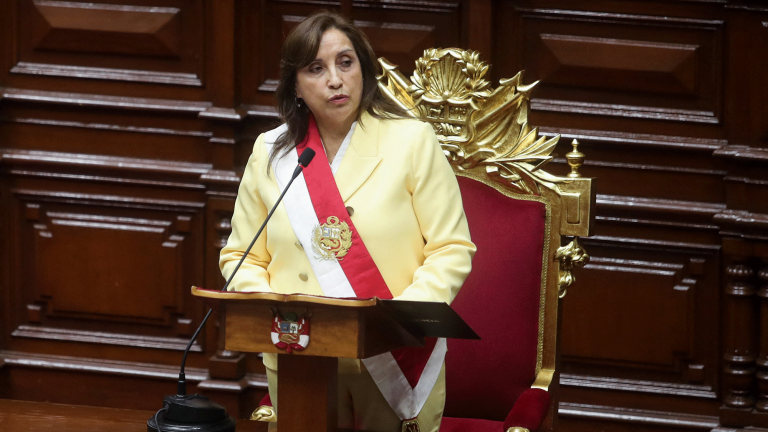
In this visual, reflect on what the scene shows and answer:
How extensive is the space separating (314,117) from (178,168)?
155cm

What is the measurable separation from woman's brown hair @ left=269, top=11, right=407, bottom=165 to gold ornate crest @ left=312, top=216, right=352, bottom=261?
0.21 metres

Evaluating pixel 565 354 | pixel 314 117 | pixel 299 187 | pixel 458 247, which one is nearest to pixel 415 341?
pixel 458 247

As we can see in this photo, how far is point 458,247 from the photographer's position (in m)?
1.92

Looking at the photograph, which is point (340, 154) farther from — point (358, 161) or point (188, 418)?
point (188, 418)

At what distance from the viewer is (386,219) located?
1.93m

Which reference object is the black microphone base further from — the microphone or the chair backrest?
the chair backrest

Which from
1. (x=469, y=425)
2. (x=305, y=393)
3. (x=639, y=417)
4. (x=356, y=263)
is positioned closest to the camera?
(x=305, y=393)

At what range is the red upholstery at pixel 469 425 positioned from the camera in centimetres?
216

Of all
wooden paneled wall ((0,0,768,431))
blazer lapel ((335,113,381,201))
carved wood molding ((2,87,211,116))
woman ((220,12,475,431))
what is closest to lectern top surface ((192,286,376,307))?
woman ((220,12,475,431))

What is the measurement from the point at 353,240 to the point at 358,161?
0.18 metres

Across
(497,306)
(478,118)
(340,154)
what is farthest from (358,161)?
(497,306)

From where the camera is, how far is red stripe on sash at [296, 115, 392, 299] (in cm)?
189

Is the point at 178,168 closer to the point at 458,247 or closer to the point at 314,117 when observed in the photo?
the point at 314,117

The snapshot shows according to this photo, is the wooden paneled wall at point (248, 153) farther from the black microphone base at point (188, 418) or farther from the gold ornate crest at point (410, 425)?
the black microphone base at point (188, 418)
